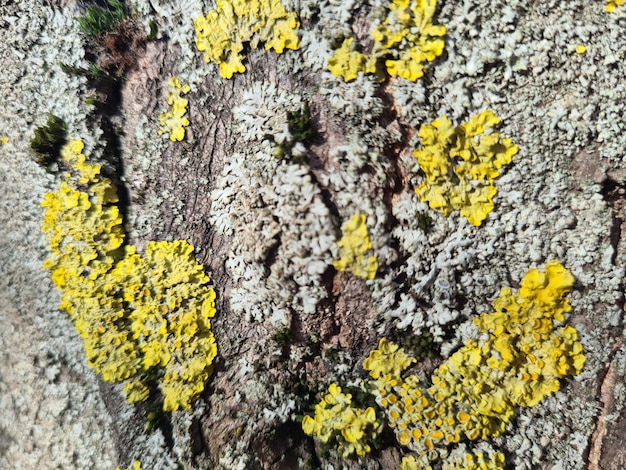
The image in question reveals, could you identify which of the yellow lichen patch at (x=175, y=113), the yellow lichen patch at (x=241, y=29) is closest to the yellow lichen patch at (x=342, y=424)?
Result: the yellow lichen patch at (x=175, y=113)

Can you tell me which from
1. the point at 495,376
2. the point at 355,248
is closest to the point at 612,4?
the point at 355,248

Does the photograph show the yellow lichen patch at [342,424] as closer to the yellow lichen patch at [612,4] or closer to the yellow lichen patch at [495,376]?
the yellow lichen patch at [495,376]

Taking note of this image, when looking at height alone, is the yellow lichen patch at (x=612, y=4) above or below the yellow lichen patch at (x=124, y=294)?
above

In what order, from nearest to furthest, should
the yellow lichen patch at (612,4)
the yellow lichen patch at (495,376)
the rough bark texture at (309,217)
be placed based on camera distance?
the yellow lichen patch at (612,4) → the rough bark texture at (309,217) → the yellow lichen patch at (495,376)

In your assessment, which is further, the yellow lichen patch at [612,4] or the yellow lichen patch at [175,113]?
→ the yellow lichen patch at [175,113]

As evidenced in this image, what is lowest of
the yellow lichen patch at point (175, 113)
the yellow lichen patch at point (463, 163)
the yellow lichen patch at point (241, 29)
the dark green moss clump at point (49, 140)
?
the yellow lichen patch at point (463, 163)

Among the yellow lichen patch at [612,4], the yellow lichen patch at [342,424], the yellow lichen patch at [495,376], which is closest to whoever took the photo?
the yellow lichen patch at [612,4]
